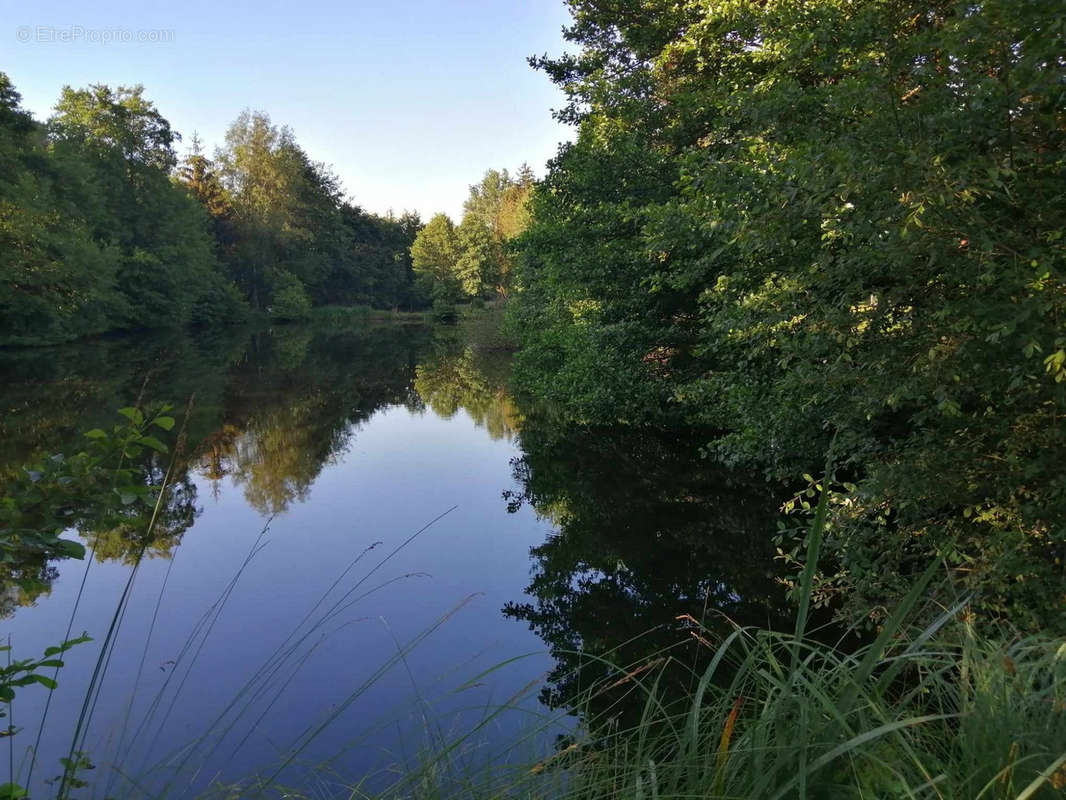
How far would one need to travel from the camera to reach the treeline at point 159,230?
2741cm

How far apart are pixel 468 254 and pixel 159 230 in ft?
83.5

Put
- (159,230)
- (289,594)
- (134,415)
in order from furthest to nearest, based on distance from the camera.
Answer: (159,230)
(289,594)
(134,415)

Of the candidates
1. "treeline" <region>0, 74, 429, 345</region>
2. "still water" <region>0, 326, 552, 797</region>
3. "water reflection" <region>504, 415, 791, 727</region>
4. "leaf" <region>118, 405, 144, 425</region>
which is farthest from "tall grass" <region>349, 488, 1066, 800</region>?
"treeline" <region>0, 74, 429, 345</region>

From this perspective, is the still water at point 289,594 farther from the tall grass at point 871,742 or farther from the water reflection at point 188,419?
the tall grass at point 871,742

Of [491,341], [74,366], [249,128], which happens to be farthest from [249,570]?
[249,128]

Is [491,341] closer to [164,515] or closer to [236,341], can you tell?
[236,341]

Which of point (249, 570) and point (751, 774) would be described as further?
point (249, 570)

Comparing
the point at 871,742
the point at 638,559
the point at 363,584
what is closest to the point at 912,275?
the point at 871,742

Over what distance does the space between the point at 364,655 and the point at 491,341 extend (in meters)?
31.4

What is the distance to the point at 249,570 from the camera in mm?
8203

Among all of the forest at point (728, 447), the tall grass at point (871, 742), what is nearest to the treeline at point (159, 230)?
the forest at point (728, 447)

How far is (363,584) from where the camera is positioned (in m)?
7.94

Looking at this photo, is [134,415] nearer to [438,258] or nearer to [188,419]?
[188,419]

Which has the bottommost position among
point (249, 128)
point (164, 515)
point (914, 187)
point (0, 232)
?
point (914, 187)
